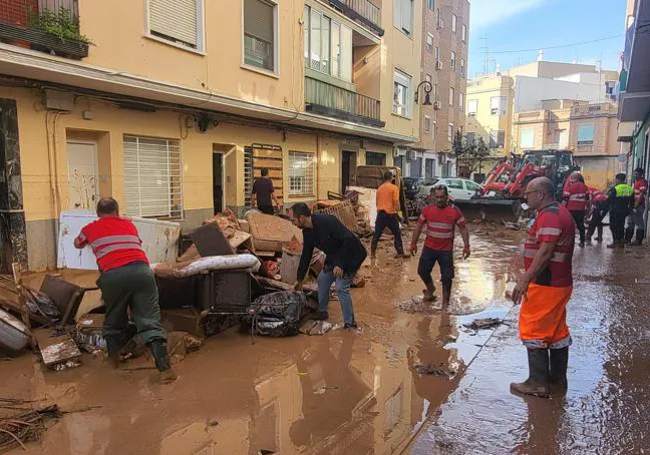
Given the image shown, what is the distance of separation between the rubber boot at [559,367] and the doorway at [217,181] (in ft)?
31.6

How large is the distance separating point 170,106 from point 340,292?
6591mm

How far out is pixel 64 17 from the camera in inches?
314

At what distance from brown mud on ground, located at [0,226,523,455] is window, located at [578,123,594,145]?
1799 inches

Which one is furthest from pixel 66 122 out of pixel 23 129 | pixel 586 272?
pixel 586 272

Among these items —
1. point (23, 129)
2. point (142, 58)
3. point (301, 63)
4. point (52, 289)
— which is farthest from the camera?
point (301, 63)

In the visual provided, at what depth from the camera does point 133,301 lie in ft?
15.0

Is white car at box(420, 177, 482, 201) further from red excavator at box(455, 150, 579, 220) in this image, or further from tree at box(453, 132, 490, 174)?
tree at box(453, 132, 490, 174)

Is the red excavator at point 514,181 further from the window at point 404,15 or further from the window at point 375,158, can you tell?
the window at point 404,15

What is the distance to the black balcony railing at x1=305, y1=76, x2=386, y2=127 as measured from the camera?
48.3 feet

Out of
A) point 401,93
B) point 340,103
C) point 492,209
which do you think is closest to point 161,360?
point 340,103

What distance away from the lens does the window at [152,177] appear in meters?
10.0

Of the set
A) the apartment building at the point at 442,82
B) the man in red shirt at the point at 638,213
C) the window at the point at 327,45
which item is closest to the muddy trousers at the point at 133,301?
the window at the point at 327,45

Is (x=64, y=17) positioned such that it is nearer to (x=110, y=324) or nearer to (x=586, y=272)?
(x=110, y=324)

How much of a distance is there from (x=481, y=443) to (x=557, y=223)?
5.76 feet
